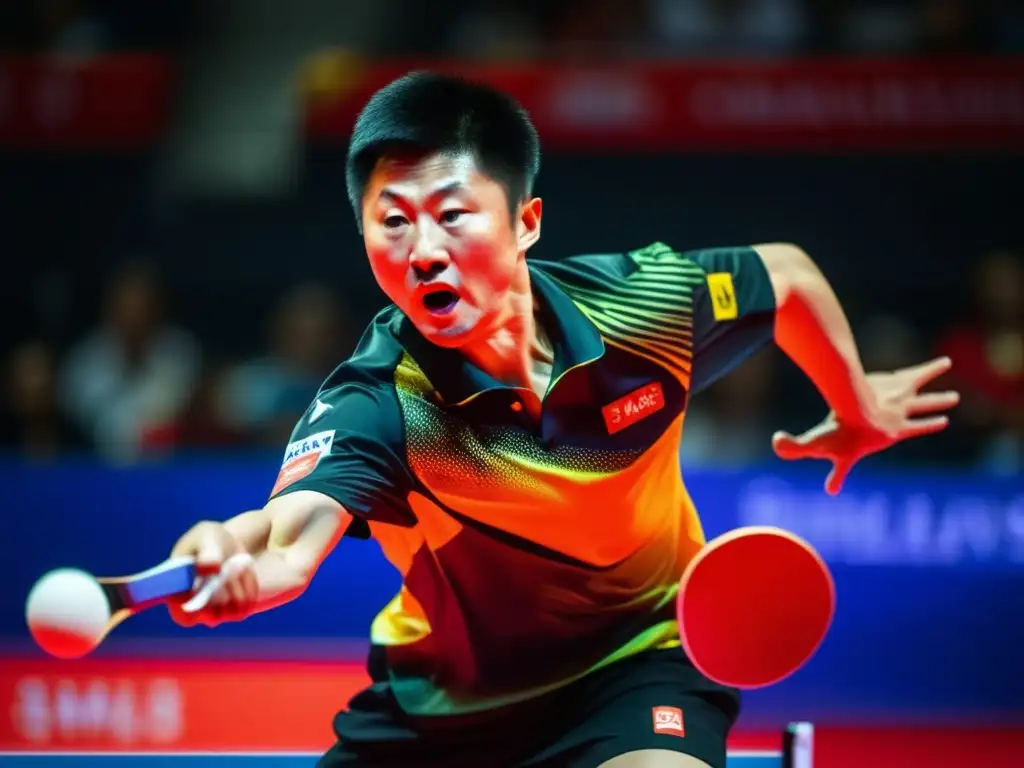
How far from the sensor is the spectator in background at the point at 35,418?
286 inches

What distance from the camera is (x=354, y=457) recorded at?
2.84 meters

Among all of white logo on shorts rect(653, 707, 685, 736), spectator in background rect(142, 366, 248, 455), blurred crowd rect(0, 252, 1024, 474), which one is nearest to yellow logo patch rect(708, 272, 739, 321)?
white logo on shorts rect(653, 707, 685, 736)

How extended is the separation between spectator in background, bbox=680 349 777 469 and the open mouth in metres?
4.25

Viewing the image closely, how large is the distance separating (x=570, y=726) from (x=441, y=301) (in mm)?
950

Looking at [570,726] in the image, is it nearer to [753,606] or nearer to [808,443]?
[753,606]

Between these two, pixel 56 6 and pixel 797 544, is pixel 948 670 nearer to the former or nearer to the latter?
pixel 797 544

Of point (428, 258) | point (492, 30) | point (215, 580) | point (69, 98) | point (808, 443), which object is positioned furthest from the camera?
point (492, 30)

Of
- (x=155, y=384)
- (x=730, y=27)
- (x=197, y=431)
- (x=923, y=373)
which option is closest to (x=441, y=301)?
(x=923, y=373)

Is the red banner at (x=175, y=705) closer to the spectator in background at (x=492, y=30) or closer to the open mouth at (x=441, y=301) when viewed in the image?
the open mouth at (x=441, y=301)

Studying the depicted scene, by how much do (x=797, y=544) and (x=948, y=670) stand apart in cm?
309

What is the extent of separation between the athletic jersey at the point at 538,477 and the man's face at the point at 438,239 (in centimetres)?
20

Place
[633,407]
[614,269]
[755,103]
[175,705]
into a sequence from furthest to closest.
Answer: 1. [755,103]
2. [175,705]
3. [614,269]
4. [633,407]

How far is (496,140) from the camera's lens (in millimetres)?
2908

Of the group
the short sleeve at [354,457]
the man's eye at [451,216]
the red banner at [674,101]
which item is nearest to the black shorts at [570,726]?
the short sleeve at [354,457]
